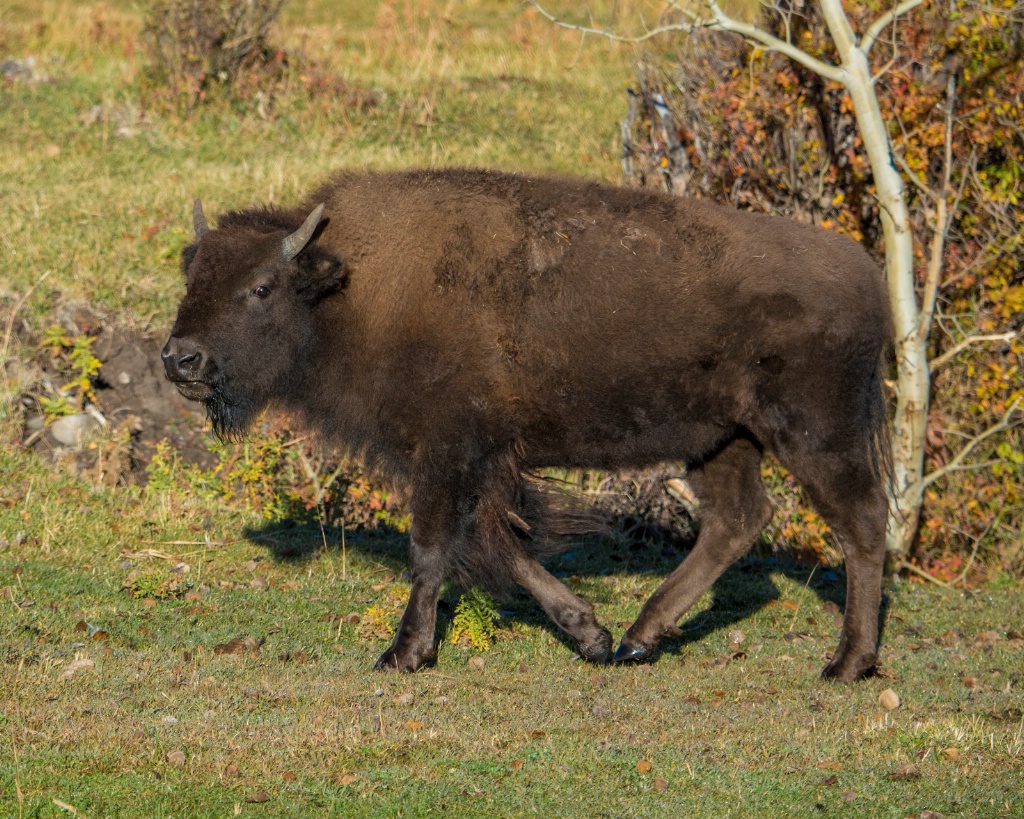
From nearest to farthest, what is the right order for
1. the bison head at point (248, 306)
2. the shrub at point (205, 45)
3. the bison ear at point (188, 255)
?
the bison head at point (248, 306)
the bison ear at point (188, 255)
the shrub at point (205, 45)

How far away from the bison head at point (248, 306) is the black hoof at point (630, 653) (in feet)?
8.40

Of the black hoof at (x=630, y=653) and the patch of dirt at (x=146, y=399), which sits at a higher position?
the black hoof at (x=630, y=653)

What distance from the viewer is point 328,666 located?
23.5 ft

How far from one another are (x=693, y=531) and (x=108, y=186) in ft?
Result: 24.7

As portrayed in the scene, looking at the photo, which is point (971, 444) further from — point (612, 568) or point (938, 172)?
point (612, 568)

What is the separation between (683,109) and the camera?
1262 cm

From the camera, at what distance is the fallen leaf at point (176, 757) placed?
5.49 metres

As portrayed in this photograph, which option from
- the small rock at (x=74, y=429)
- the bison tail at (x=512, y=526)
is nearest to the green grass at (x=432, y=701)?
the bison tail at (x=512, y=526)

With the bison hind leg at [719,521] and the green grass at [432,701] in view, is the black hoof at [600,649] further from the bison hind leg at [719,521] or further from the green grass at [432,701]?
the bison hind leg at [719,521]

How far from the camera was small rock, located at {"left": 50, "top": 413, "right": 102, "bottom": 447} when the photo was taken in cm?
1107

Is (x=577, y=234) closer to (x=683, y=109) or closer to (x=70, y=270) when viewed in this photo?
(x=683, y=109)

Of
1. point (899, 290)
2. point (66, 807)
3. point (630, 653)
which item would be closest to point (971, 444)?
point (899, 290)

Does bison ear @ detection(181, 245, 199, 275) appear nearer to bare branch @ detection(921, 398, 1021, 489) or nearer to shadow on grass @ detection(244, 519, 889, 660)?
shadow on grass @ detection(244, 519, 889, 660)

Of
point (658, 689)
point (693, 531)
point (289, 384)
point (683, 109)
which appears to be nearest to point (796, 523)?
point (693, 531)
